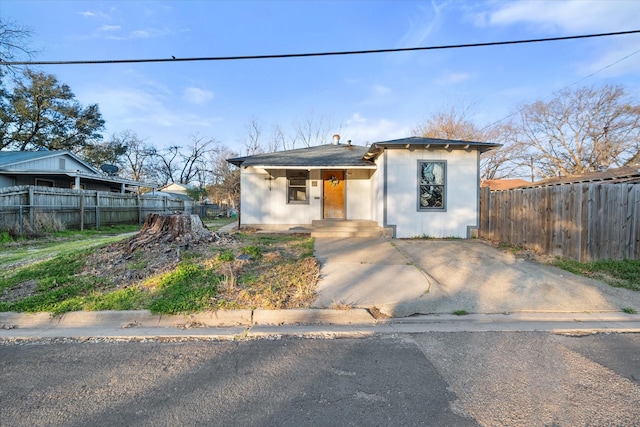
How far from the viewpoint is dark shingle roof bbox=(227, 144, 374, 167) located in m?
11.5

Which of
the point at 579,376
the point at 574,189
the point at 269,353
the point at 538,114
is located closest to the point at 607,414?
the point at 579,376

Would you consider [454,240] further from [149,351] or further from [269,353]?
[149,351]

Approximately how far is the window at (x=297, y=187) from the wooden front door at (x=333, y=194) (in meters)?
0.71

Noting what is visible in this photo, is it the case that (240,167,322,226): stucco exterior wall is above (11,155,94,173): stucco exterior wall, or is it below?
below

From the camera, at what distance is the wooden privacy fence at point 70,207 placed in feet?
37.2

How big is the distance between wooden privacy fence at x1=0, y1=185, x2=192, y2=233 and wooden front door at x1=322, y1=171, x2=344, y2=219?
10.8 metres

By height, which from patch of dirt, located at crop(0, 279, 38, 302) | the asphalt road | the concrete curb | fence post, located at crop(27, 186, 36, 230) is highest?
fence post, located at crop(27, 186, 36, 230)

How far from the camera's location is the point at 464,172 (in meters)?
10.3

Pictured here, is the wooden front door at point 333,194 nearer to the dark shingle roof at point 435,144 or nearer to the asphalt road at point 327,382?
the dark shingle roof at point 435,144

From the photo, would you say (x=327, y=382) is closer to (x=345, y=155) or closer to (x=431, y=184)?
(x=431, y=184)

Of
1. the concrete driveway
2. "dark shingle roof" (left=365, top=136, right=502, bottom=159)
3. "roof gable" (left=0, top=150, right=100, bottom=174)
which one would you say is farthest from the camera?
"roof gable" (left=0, top=150, right=100, bottom=174)

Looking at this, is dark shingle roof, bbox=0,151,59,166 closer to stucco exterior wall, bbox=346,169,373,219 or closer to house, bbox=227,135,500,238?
house, bbox=227,135,500,238

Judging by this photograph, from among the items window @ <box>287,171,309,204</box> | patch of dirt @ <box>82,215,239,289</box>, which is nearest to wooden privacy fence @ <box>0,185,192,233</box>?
patch of dirt @ <box>82,215,239,289</box>

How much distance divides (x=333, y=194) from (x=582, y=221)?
25.4ft
